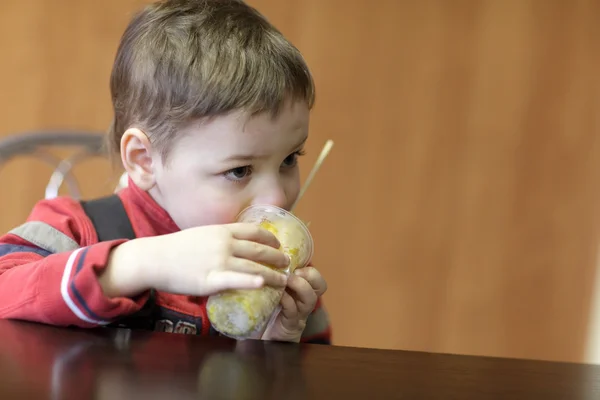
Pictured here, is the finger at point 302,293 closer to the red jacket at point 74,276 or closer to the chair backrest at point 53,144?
the red jacket at point 74,276

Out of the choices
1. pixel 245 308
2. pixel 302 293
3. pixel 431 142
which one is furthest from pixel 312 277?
pixel 431 142

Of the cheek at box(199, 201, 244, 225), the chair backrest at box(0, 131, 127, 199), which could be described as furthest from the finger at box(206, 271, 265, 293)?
the chair backrest at box(0, 131, 127, 199)

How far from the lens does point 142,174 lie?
948 mm

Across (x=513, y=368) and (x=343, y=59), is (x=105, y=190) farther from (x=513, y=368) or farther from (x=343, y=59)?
(x=513, y=368)

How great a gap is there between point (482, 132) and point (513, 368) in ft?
5.38

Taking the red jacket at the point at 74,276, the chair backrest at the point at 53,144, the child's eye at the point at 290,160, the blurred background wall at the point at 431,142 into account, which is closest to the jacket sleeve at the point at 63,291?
the red jacket at the point at 74,276

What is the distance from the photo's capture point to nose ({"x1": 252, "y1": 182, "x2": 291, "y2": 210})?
2.78 ft

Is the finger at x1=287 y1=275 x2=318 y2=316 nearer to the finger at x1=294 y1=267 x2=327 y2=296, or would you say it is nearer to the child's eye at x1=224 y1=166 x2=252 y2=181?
the finger at x1=294 y1=267 x2=327 y2=296

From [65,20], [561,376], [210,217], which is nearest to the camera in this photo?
[561,376]

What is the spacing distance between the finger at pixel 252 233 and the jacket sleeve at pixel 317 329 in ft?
1.17

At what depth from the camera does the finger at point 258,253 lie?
66 centimetres

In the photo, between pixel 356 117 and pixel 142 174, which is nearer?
pixel 142 174

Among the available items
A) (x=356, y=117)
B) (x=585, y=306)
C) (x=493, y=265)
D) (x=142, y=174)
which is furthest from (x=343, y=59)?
(x=142, y=174)

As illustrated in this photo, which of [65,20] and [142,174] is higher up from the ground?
[65,20]
